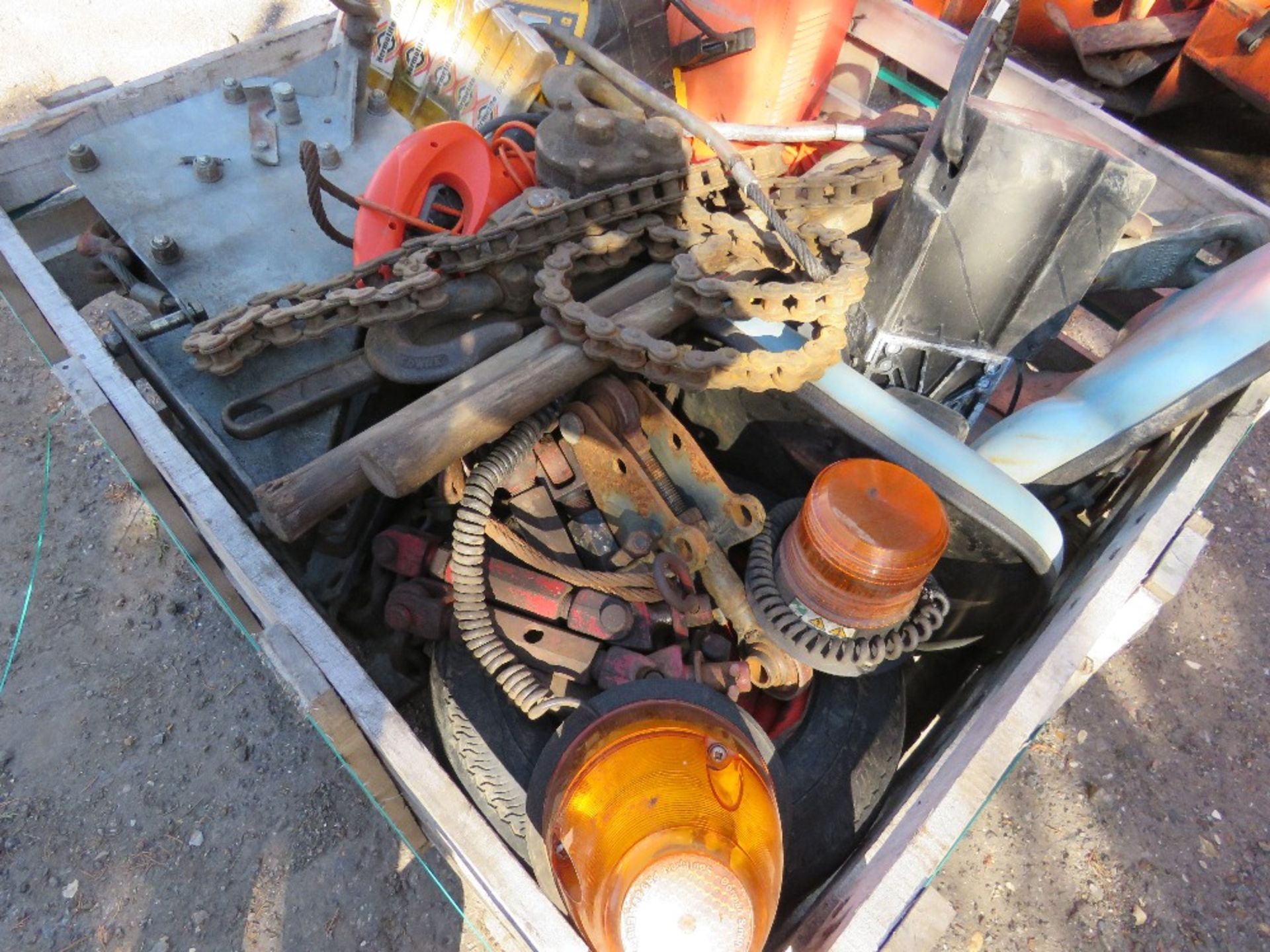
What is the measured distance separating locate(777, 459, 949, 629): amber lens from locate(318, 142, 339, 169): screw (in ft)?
5.59

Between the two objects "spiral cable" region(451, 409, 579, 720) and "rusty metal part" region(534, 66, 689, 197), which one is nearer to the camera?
"spiral cable" region(451, 409, 579, 720)

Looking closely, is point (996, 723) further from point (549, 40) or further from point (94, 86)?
point (94, 86)

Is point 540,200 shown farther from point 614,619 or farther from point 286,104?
point 286,104

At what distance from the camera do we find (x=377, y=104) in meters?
2.47

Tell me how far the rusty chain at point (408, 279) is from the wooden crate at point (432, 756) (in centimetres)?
22

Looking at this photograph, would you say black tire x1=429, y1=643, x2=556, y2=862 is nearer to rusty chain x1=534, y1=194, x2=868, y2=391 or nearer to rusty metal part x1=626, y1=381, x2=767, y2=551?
rusty metal part x1=626, y1=381, x2=767, y2=551

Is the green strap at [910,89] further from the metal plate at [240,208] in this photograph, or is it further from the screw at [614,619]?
the screw at [614,619]

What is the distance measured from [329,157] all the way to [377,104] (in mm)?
285

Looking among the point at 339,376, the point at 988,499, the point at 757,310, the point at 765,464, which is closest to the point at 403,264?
the point at 339,376

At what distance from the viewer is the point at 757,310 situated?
64.5 inches

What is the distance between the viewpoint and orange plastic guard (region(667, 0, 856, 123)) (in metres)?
2.62

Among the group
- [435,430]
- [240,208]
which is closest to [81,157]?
[240,208]

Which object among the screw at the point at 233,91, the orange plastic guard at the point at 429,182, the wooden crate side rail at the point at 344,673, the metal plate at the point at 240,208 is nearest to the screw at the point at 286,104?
the metal plate at the point at 240,208

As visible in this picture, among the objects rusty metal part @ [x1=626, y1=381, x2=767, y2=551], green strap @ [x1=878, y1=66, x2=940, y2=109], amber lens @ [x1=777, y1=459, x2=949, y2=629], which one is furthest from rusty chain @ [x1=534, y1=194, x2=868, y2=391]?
green strap @ [x1=878, y1=66, x2=940, y2=109]
